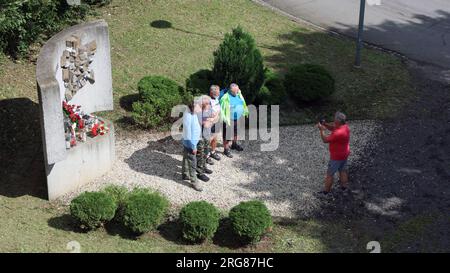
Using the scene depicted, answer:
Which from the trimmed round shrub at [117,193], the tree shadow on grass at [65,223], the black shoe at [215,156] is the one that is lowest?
the tree shadow on grass at [65,223]

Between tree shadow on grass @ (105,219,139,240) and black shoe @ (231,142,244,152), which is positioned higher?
black shoe @ (231,142,244,152)

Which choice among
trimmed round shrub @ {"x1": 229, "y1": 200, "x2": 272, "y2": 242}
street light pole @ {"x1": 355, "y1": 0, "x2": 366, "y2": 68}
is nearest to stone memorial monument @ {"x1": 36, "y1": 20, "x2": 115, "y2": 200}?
trimmed round shrub @ {"x1": 229, "y1": 200, "x2": 272, "y2": 242}

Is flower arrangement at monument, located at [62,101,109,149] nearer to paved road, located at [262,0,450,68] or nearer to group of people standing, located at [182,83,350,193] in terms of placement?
group of people standing, located at [182,83,350,193]

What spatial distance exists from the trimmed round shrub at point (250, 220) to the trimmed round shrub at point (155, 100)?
3.77 m

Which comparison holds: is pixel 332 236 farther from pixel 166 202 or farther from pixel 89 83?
pixel 89 83

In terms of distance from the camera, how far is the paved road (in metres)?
18.5

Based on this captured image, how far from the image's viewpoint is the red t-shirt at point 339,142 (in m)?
11.8

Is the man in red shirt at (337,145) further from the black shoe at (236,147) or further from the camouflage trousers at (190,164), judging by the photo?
the camouflage trousers at (190,164)

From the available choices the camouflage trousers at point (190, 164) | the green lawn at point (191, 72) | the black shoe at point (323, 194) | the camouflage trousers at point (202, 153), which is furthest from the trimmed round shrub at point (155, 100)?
the black shoe at point (323, 194)

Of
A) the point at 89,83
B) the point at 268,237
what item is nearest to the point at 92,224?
the point at 268,237

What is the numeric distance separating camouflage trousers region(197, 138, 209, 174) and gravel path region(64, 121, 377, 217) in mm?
283

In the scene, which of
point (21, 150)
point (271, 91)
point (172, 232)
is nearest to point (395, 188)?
point (271, 91)

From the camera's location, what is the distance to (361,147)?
45.4ft

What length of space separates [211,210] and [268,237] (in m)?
1.06
